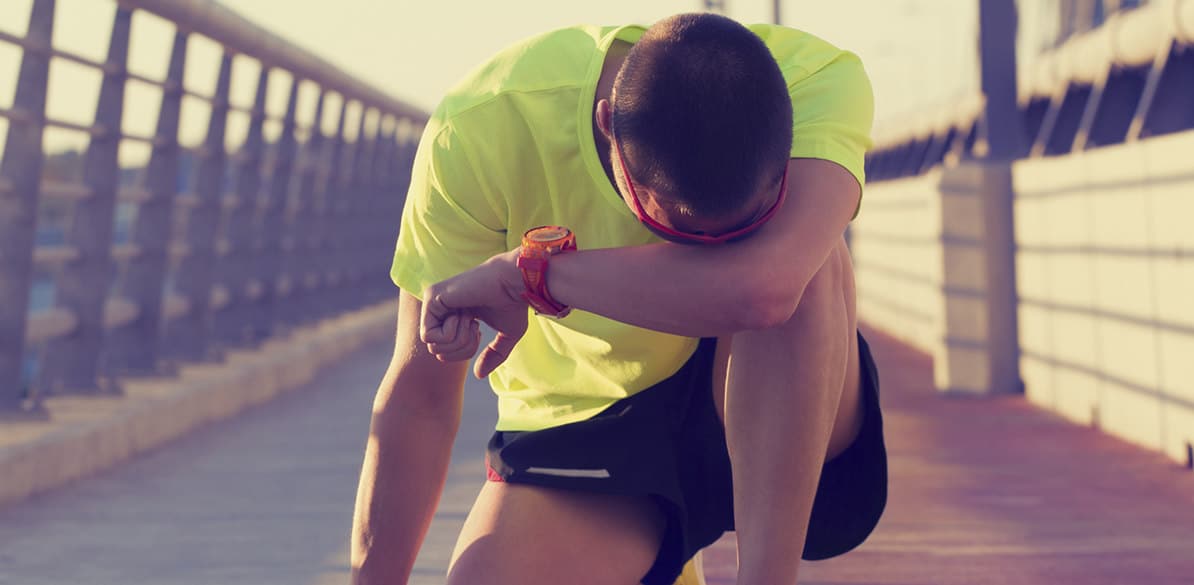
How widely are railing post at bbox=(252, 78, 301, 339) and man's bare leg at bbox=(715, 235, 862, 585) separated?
6.79 metres

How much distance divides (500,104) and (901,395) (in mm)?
5944

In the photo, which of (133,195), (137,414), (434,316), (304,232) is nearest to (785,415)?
(434,316)

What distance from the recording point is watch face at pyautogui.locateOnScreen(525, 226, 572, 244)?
2.35 m

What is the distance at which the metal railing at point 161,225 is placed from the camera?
524 centimetres

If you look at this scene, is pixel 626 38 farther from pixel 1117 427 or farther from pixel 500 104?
pixel 1117 427

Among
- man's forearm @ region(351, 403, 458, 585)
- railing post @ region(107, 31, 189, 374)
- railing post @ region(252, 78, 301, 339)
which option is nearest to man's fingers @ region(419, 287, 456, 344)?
man's forearm @ region(351, 403, 458, 585)

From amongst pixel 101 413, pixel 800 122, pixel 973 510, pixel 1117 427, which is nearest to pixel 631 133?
pixel 800 122

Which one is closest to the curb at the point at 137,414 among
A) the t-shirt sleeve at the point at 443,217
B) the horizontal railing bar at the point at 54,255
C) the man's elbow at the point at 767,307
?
the horizontal railing bar at the point at 54,255

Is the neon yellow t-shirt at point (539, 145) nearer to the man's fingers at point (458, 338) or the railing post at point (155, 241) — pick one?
the man's fingers at point (458, 338)

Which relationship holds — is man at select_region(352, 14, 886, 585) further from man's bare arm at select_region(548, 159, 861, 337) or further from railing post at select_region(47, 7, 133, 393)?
railing post at select_region(47, 7, 133, 393)

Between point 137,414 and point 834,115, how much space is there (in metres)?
3.96

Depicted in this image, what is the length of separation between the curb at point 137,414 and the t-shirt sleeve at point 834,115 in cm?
286

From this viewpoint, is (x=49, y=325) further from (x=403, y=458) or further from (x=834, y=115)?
(x=834, y=115)

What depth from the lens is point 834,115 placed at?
8.00 ft
